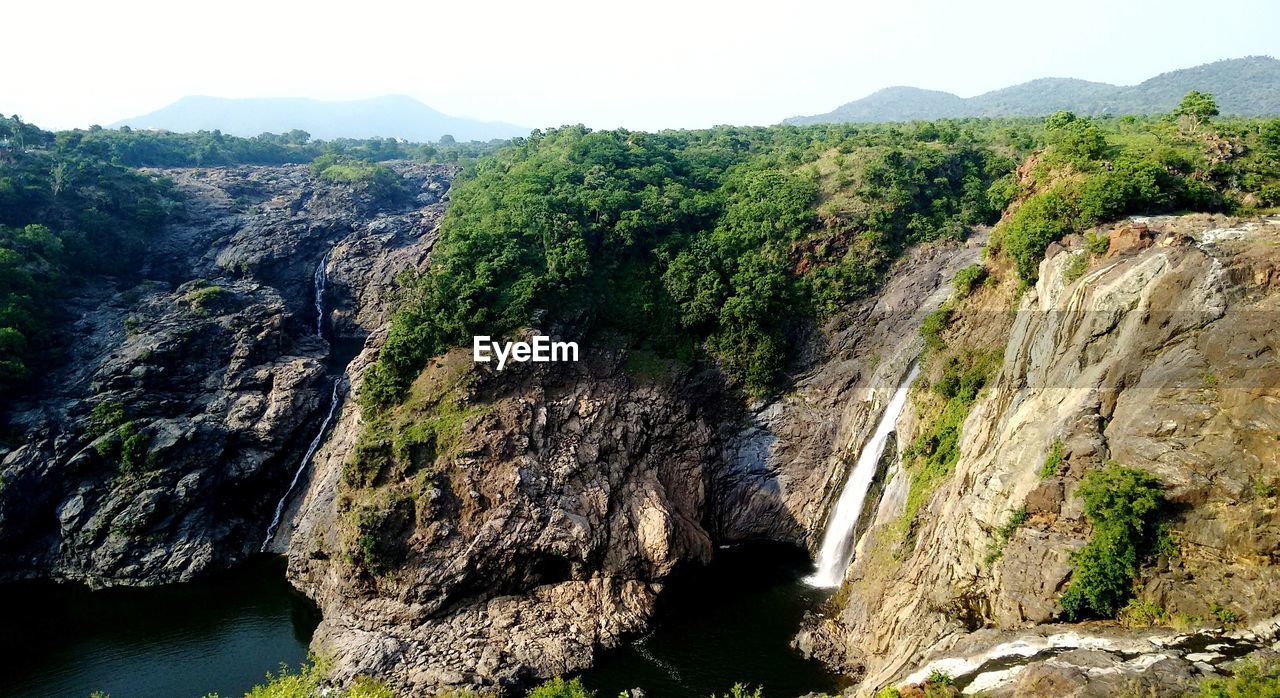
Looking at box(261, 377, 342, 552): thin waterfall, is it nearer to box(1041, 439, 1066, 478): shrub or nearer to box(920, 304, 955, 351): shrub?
box(920, 304, 955, 351): shrub

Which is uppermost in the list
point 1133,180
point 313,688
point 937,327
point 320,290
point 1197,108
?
point 1197,108

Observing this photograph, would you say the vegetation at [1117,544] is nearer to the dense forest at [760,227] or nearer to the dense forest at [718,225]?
the dense forest at [718,225]

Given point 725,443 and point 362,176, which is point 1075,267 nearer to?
point 725,443

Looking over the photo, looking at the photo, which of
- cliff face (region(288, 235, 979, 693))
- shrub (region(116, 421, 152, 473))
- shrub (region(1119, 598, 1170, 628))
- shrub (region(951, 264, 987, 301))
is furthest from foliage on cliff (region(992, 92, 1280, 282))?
shrub (region(116, 421, 152, 473))

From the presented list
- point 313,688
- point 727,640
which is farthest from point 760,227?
point 313,688

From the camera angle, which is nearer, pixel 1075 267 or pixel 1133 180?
pixel 1075 267

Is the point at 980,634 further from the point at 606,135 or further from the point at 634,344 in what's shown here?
the point at 606,135

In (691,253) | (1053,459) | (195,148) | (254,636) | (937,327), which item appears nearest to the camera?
(1053,459)
